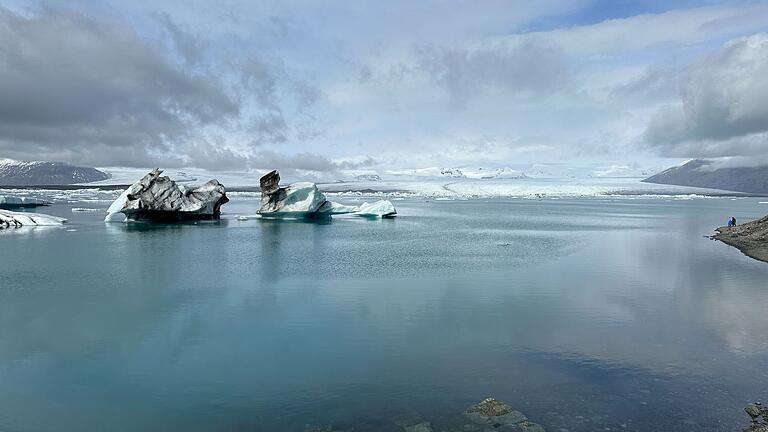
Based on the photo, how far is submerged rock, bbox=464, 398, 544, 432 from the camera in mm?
5488

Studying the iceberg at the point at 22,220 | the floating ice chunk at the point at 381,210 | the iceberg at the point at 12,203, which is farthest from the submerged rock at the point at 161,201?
the iceberg at the point at 12,203

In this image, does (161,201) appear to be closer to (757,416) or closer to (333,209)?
(333,209)

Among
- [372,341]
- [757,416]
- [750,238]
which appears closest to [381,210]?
[750,238]

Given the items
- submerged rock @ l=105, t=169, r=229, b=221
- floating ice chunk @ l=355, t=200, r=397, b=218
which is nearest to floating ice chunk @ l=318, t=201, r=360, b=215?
floating ice chunk @ l=355, t=200, r=397, b=218

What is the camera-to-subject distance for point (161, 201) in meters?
31.3

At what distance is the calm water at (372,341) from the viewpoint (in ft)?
19.7

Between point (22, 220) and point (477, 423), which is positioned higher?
point (22, 220)

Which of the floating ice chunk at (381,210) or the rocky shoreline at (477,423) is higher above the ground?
the floating ice chunk at (381,210)

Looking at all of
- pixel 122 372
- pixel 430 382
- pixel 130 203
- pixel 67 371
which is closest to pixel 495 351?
pixel 430 382

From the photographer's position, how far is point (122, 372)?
7184mm

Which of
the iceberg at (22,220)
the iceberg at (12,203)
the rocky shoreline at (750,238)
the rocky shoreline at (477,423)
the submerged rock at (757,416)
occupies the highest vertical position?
the iceberg at (12,203)

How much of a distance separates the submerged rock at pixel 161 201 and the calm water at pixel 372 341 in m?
13.1

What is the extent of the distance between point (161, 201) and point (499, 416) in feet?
96.7

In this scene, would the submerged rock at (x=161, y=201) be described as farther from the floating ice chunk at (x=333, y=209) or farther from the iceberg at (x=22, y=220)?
the floating ice chunk at (x=333, y=209)
